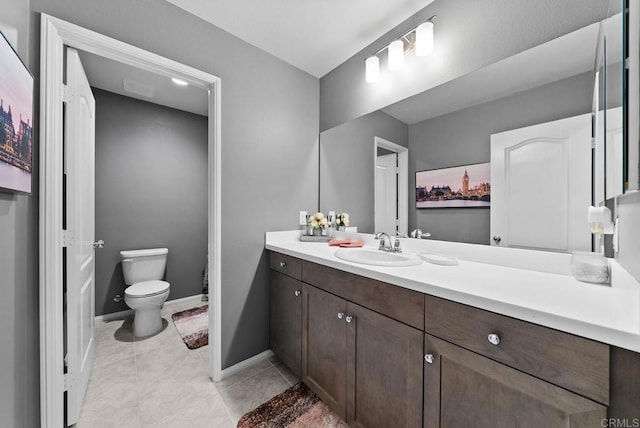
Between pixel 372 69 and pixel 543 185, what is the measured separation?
1.27 meters

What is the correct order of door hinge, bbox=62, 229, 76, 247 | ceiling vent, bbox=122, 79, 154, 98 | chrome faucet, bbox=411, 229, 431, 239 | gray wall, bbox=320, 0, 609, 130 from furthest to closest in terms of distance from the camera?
1. ceiling vent, bbox=122, 79, 154, 98
2. chrome faucet, bbox=411, 229, 431, 239
3. door hinge, bbox=62, 229, 76, 247
4. gray wall, bbox=320, 0, 609, 130

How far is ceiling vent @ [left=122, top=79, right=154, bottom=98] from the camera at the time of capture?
Result: 2338 millimetres

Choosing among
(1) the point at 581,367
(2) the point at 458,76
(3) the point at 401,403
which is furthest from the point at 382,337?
(2) the point at 458,76

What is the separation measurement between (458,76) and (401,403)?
159 cm

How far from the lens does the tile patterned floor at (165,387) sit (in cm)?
134

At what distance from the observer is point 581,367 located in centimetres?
58

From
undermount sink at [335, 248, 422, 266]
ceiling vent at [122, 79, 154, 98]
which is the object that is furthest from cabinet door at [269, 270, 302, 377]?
ceiling vent at [122, 79, 154, 98]

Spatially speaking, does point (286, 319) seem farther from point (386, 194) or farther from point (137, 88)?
point (137, 88)

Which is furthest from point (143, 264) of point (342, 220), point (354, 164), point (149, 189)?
point (354, 164)

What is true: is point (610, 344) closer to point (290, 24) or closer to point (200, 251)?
point (290, 24)

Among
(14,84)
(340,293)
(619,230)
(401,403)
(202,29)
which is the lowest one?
(401,403)

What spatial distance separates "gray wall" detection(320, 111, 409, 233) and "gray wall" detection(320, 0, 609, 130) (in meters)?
0.13

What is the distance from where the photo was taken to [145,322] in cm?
223

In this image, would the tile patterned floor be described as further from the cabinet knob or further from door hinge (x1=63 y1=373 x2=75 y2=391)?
the cabinet knob
